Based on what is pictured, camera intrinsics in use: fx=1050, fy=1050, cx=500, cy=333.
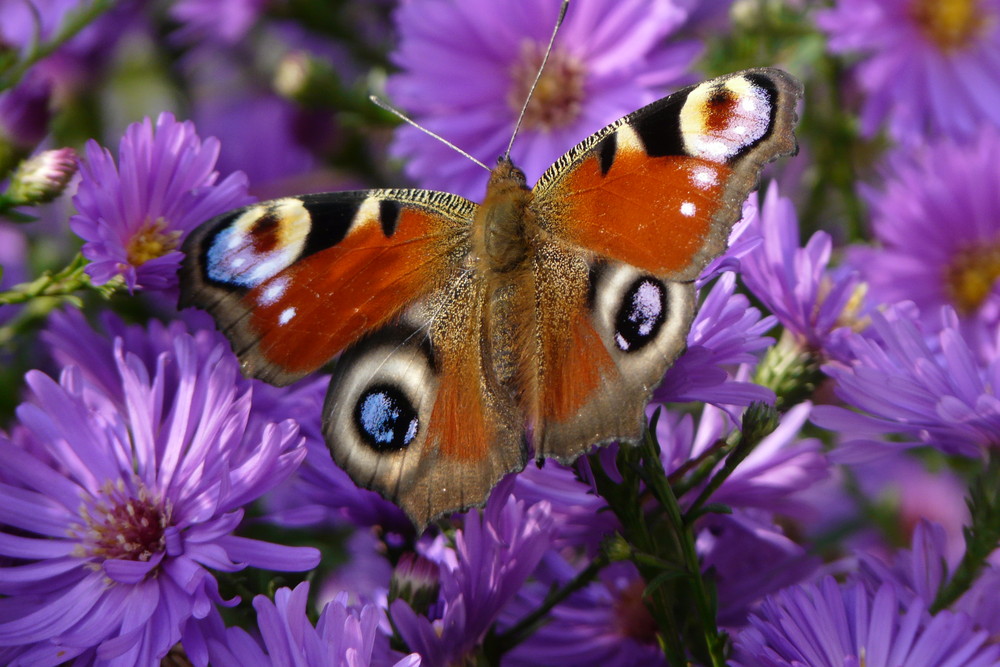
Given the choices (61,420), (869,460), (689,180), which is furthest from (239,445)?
(869,460)

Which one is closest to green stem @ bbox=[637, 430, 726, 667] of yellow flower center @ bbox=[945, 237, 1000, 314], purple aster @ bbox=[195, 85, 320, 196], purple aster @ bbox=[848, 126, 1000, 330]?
purple aster @ bbox=[848, 126, 1000, 330]

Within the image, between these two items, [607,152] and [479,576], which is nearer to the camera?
[479,576]

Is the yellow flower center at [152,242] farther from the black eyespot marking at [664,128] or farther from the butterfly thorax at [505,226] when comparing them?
the black eyespot marking at [664,128]

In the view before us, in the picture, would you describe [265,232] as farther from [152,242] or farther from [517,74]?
[517,74]

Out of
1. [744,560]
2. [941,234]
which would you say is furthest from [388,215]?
[941,234]

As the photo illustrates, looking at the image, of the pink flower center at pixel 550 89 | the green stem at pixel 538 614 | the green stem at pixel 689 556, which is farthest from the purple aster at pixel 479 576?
the pink flower center at pixel 550 89

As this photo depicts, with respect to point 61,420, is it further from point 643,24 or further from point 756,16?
point 756,16

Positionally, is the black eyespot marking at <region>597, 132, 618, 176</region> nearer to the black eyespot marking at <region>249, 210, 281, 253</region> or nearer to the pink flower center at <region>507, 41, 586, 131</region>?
the black eyespot marking at <region>249, 210, 281, 253</region>
